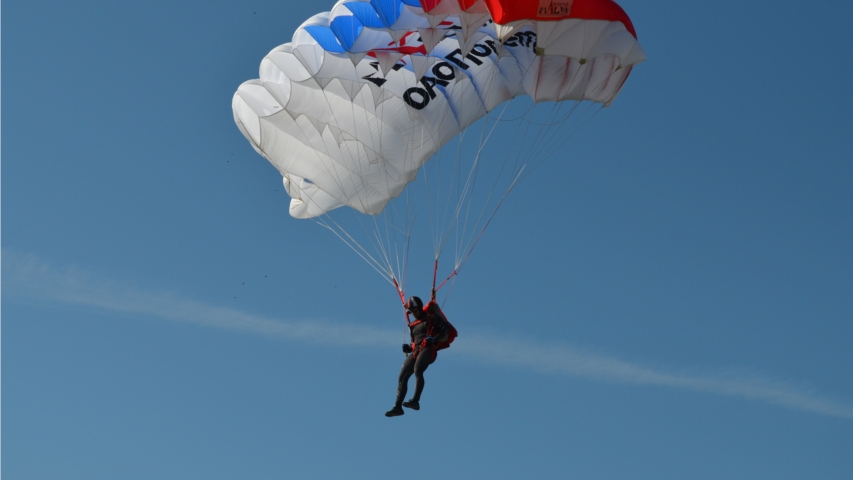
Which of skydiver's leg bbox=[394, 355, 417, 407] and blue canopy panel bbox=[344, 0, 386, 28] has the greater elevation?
blue canopy panel bbox=[344, 0, 386, 28]

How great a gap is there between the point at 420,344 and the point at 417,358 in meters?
0.21

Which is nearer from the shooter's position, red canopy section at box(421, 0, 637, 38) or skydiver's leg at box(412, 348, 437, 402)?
red canopy section at box(421, 0, 637, 38)

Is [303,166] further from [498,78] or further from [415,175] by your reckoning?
[498,78]

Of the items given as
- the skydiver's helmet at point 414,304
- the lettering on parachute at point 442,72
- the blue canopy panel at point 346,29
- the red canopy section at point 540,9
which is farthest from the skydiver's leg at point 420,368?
the red canopy section at point 540,9

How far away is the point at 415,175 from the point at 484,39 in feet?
7.93

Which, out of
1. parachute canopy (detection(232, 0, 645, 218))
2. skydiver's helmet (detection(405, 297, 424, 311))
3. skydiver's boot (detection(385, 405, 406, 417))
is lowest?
skydiver's boot (detection(385, 405, 406, 417))

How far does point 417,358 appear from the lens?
61.3ft

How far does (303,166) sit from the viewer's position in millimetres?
21094

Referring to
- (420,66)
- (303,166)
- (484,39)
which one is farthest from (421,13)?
(303,166)

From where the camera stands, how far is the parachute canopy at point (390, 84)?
62.0 feet

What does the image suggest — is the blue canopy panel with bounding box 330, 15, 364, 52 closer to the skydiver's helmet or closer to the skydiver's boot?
the skydiver's helmet

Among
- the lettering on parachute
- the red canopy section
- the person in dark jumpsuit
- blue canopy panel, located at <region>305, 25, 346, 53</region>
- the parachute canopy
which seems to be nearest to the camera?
the red canopy section

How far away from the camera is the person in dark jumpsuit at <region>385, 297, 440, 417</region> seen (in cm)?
1864

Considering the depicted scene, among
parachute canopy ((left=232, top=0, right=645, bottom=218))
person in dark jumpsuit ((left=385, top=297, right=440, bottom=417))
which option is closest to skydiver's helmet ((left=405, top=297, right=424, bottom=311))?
person in dark jumpsuit ((left=385, top=297, right=440, bottom=417))
